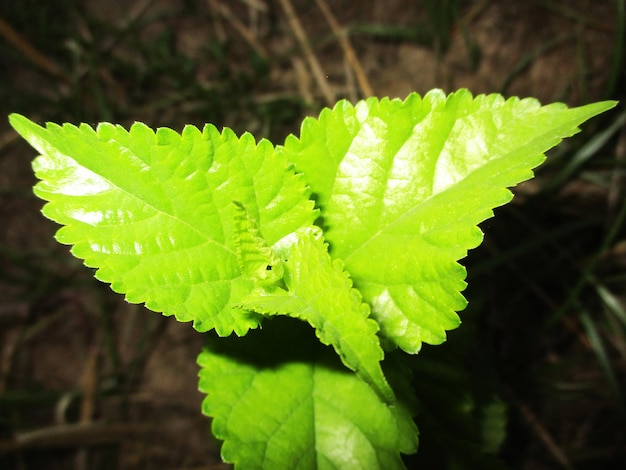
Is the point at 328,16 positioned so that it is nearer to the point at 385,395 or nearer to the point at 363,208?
the point at 363,208

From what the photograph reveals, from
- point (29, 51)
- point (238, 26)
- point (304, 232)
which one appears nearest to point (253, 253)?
point (304, 232)

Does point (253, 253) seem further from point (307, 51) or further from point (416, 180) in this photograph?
point (307, 51)

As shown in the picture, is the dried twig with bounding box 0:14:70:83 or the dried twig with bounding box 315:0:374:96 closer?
the dried twig with bounding box 315:0:374:96

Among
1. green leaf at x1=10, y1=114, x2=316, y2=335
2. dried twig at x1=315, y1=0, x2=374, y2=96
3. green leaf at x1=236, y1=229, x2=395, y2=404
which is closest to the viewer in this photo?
green leaf at x1=236, y1=229, x2=395, y2=404

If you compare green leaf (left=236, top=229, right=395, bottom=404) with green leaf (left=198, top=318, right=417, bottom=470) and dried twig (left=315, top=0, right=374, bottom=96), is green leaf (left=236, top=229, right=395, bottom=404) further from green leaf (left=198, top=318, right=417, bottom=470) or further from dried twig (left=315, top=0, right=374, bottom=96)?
dried twig (left=315, top=0, right=374, bottom=96)

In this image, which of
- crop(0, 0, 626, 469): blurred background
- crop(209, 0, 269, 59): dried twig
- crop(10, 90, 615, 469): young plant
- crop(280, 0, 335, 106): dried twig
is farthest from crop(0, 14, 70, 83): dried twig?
crop(10, 90, 615, 469): young plant
